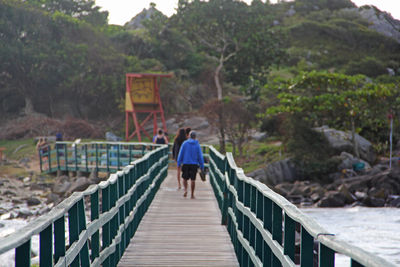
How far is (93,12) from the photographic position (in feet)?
227

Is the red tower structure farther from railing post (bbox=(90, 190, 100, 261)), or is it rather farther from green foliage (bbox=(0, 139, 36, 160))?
railing post (bbox=(90, 190, 100, 261))

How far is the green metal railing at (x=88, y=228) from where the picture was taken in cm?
324

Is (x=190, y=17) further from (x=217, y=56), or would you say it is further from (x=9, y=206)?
(x=9, y=206)

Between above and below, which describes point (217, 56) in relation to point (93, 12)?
below

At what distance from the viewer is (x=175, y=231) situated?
9.98 metres

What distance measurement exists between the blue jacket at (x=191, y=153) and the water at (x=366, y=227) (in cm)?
636

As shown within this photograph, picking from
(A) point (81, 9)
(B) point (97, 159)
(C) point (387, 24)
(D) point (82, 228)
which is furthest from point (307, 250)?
(A) point (81, 9)

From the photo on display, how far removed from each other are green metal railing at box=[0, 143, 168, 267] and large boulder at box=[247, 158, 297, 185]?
19054 mm

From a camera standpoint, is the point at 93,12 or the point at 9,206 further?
the point at 93,12

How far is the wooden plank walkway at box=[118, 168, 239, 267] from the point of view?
25.4 feet

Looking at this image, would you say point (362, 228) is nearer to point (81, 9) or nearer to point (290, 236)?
point (290, 236)

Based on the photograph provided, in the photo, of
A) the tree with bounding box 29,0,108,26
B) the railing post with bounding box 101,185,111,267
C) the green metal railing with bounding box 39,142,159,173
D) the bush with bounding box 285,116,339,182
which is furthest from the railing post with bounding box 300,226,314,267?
the tree with bounding box 29,0,108,26

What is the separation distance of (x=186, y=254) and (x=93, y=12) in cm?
6427

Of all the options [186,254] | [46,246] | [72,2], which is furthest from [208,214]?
[72,2]
